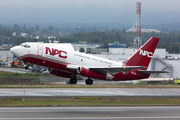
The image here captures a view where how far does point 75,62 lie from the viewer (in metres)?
40.6

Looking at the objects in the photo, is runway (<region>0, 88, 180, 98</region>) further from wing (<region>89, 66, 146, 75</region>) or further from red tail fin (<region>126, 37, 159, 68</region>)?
red tail fin (<region>126, 37, 159, 68</region>)

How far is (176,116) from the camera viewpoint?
2655 cm

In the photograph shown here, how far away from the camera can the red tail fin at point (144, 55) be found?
47000 mm

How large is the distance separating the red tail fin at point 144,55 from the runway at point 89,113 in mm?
16150

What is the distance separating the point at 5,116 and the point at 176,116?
14892mm

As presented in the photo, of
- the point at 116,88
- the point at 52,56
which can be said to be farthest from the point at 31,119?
the point at 116,88

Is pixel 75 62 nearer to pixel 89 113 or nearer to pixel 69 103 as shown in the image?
pixel 69 103

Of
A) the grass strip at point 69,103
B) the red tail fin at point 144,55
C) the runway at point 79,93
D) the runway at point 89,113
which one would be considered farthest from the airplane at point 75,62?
the runway at point 89,113

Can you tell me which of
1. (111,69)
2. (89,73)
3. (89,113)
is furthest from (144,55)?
(89,113)

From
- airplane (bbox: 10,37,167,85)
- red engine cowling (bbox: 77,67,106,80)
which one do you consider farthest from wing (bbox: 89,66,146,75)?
red engine cowling (bbox: 77,67,106,80)

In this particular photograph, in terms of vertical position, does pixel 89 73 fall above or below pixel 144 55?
below

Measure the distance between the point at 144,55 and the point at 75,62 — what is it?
12.5 metres

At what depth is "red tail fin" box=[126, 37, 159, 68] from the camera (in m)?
47.0

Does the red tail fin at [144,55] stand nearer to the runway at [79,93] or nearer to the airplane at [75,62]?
the airplane at [75,62]
